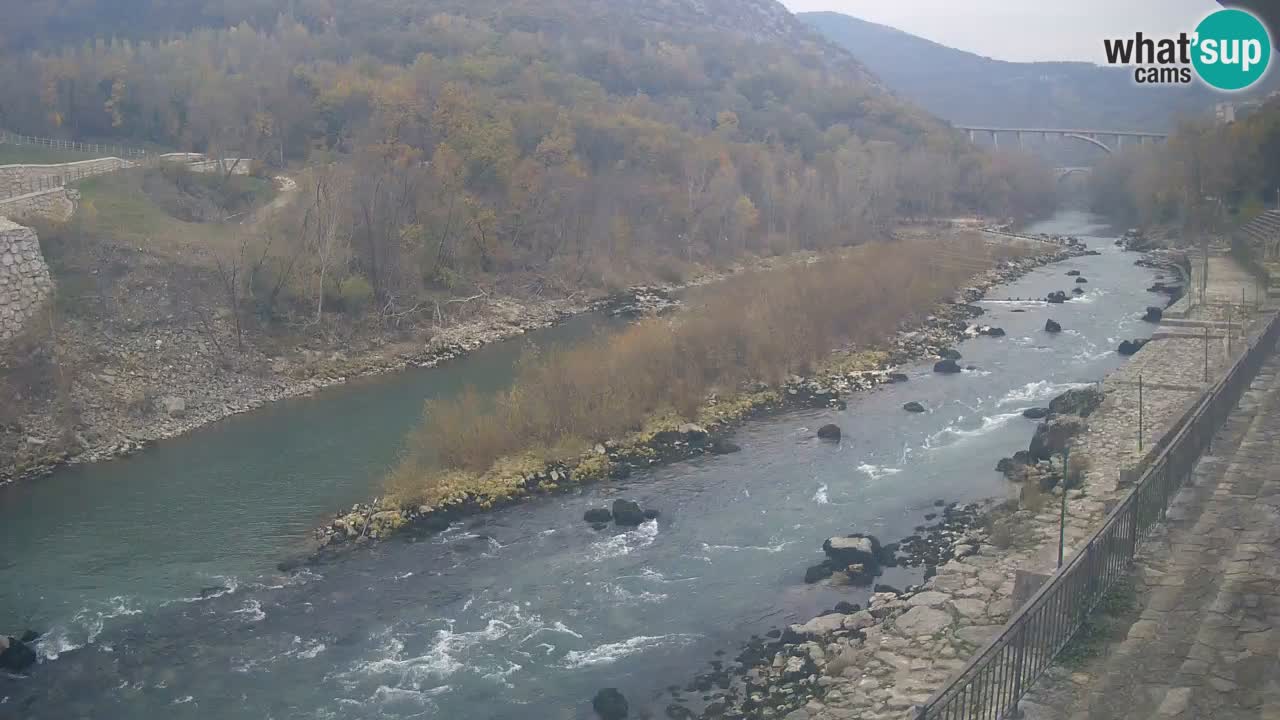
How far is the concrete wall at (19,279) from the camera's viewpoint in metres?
21.8

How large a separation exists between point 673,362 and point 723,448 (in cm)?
318

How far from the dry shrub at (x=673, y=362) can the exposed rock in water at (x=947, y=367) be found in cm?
247

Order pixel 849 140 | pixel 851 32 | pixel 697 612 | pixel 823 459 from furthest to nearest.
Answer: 1. pixel 851 32
2. pixel 849 140
3. pixel 823 459
4. pixel 697 612

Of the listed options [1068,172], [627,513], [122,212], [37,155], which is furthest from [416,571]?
[1068,172]

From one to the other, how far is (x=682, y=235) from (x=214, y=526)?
28.5m

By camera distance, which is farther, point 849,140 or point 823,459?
point 849,140

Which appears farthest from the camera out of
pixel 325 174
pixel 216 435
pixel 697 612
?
pixel 325 174

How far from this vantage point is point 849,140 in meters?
62.6

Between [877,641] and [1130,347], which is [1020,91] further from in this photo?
[877,641]

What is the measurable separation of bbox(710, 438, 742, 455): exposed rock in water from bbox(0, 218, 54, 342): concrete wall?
14.4m

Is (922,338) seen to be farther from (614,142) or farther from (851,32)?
(851,32)

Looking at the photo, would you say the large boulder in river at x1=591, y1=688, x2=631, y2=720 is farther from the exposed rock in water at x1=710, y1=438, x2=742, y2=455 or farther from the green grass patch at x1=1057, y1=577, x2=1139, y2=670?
the exposed rock in water at x1=710, y1=438, x2=742, y2=455

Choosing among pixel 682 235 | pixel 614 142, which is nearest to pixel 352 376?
pixel 682 235

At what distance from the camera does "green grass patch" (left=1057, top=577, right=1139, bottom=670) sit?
7.00m
